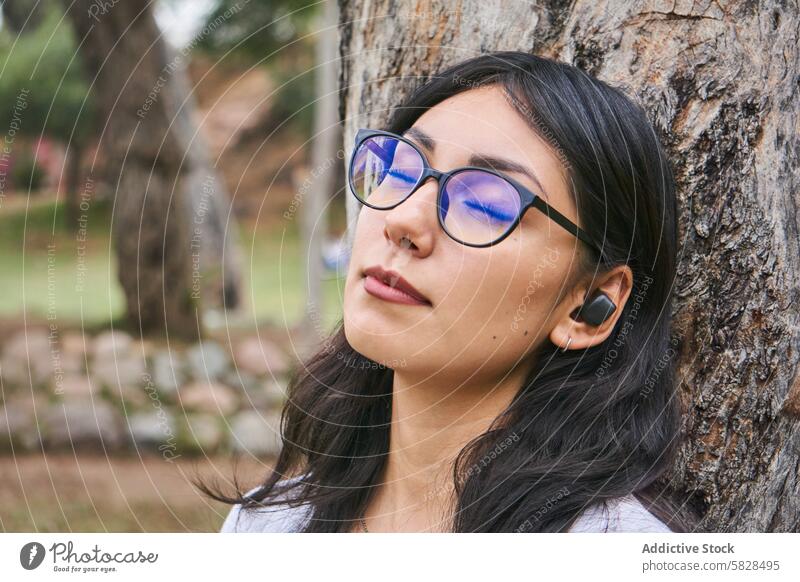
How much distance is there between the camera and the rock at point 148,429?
3330 mm

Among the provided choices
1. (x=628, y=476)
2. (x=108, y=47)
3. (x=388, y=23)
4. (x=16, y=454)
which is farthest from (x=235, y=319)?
(x=628, y=476)

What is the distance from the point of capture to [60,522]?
183 centimetres

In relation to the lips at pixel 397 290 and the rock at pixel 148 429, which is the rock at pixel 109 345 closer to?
the rock at pixel 148 429

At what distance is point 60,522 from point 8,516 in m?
0.55

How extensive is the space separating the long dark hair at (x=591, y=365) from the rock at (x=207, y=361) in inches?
121

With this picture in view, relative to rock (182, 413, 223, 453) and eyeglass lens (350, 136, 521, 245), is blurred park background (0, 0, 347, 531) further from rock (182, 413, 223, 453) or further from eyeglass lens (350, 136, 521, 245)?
eyeglass lens (350, 136, 521, 245)

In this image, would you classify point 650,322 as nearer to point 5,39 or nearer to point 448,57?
point 448,57

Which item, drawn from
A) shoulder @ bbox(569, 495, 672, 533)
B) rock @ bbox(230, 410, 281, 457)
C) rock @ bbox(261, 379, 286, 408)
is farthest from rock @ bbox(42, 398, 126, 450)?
shoulder @ bbox(569, 495, 672, 533)

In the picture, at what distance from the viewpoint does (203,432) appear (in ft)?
12.0

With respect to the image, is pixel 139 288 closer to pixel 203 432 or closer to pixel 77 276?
pixel 77 276

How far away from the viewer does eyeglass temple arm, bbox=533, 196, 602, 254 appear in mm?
1116

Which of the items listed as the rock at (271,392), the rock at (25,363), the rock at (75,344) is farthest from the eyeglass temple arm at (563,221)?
the rock at (271,392)

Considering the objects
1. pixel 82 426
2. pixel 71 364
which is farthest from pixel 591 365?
pixel 71 364

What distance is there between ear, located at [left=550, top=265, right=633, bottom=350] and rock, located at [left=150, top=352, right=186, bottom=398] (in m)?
2.90
